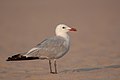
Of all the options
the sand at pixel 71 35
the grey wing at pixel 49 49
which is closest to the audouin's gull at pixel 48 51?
the grey wing at pixel 49 49

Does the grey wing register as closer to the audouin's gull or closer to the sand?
the audouin's gull

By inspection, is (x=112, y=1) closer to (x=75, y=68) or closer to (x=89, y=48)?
(x=89, y=48)

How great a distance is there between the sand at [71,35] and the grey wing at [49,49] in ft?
1.47

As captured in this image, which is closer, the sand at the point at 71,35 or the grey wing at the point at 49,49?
the grey wing at the point at 49,49

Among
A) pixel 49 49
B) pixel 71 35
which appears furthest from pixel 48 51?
pixel 71 35

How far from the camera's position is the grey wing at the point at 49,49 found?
10773 millimetres

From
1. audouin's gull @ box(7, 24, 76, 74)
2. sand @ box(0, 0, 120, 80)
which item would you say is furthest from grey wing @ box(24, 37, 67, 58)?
sand @ box(0, 0, 120, 80)

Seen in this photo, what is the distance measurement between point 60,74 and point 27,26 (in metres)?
13.5

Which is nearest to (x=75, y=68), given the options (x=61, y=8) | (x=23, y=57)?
(x=23, y=57)

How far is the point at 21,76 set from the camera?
1073 cm

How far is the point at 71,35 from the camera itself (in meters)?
20.1

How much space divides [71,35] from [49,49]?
30.4 feet

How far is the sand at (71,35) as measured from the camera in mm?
11195

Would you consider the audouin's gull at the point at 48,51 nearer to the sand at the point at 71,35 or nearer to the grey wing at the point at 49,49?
the grey wing at the point at 49,49
